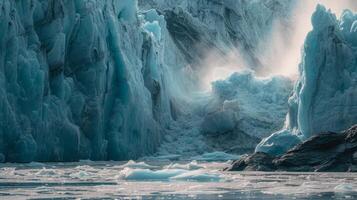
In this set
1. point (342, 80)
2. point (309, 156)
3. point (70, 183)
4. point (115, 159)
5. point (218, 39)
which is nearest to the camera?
point (70, 183)

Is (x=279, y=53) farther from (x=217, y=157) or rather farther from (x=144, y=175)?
(x=144, y=175)

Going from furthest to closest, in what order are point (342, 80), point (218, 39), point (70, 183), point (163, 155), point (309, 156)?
point (218, 39) < point (163, 155) < point (342, 80) < point (309, 156) < point (70, 183)

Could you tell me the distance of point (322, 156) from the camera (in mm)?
33500

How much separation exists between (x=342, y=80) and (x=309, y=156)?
14.3m

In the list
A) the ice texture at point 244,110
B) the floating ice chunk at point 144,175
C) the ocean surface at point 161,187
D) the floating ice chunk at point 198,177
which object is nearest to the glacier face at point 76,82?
the ice texture at point 244,110

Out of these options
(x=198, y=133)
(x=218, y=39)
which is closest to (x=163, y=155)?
(x=198, y=133)

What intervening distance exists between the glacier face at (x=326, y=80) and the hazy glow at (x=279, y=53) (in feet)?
90.4

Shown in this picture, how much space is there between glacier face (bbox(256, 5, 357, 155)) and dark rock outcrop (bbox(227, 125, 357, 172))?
29.8 feet

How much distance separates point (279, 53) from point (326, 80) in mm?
42605

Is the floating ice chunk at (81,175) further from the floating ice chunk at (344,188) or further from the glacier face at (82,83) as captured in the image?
the glacier face at (82,83)

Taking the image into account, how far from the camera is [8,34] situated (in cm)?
4162

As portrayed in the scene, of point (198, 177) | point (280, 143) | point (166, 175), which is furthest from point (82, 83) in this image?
point (198, 177)

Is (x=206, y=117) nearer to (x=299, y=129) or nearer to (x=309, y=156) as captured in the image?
(x=299, y=129)

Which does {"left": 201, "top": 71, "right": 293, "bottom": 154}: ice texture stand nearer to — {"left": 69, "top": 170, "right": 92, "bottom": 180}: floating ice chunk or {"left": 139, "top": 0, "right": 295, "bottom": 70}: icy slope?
{"left": 139, "top": 0, "right": 295, "bottom": 70}: icy slope
